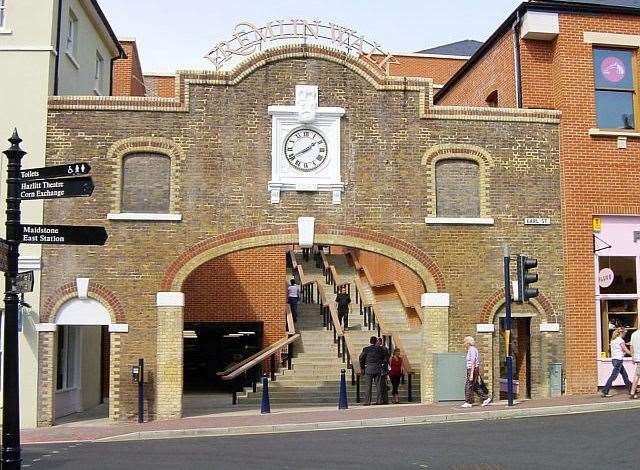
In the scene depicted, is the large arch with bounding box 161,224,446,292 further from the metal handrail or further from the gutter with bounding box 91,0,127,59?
the gutter with bounding box 91,0,127,59

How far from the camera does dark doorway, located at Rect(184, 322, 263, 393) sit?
29078 mm

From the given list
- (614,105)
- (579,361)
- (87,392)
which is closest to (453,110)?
(614,105)

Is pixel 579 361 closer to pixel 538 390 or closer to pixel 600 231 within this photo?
pixel 538 390

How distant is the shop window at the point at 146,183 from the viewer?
63.7ft

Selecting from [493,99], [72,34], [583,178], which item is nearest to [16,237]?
[72,34]

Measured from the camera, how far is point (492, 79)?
23.7 meters

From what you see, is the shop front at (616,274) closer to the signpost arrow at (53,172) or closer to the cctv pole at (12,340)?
the signpost arrow at (53,172)

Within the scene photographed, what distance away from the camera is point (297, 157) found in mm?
19844

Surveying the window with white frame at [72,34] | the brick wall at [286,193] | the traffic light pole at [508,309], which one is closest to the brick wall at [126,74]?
the window with white frame at [72,34]

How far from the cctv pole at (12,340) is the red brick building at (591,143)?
1343cm

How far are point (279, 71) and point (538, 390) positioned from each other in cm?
945

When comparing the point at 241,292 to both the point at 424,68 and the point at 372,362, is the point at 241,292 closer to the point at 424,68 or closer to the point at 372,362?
the point at 372,362

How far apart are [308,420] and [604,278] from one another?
318 inches

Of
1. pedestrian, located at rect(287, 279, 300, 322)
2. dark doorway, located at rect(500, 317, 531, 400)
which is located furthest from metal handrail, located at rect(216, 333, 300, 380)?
dark doorway, located at rect(500, 317, 531, 400)
